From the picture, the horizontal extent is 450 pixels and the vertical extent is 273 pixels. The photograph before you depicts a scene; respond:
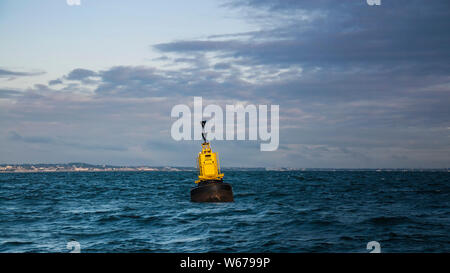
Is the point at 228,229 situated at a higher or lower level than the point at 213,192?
lower

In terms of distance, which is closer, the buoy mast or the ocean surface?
the ocean surface

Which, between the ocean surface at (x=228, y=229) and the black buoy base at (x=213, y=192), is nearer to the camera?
the ocean surface at (x=228, y=229)

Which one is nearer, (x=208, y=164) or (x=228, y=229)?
(x=228, y=229)

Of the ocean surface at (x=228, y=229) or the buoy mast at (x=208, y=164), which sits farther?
the buoy mast at (x=208, y=164)

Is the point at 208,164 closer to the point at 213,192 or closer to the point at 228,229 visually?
the point at 213,192

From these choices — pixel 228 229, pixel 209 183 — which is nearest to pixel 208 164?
pixel 209 183

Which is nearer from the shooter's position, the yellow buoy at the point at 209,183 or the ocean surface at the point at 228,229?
the ocean surface at the point at 228,229

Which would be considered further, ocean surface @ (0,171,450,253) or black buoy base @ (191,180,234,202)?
black buoy base @ (191,180,234,202)

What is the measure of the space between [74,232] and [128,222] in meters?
3.93
